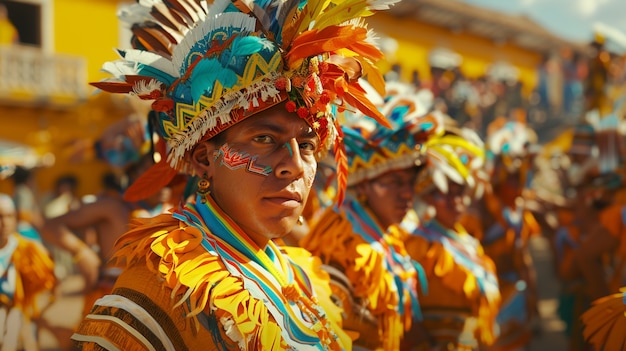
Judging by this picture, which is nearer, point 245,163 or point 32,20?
point 245,163

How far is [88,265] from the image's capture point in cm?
577

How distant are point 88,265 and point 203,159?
354 cm

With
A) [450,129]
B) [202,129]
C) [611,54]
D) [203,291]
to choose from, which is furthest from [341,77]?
[611,54]

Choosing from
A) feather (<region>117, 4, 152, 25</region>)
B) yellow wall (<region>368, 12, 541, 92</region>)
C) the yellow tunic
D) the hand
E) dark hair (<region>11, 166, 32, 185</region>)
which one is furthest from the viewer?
yellow wall (<region>368, 12, 541, 92</region>)

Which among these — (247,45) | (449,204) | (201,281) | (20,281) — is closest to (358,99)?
(247,45)

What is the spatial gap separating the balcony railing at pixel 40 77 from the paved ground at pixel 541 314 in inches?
294

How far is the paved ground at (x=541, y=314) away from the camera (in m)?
6.25

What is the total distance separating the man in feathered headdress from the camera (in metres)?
2.23

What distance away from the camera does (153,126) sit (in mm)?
3293

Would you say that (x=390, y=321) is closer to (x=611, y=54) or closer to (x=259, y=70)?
(x=259, y=70)

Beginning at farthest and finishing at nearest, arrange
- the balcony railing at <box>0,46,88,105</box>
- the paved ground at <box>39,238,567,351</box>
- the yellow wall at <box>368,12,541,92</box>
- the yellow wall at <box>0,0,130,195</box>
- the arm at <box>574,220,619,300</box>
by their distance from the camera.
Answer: the yellow wall at <box>368,12,541,92</box> < the yellow wall at <box>0,0,130,195</box> < the balcony railing at <box>0,46,88,105</box> < the paved ground at <box>39,238,567,351</box> < the arm at <box>574,220,619,300</box>

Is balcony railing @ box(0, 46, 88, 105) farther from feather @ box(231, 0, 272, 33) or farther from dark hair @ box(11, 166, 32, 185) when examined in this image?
feather @ box(231, 0, 272, 33)

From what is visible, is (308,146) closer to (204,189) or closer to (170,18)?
(204,189)

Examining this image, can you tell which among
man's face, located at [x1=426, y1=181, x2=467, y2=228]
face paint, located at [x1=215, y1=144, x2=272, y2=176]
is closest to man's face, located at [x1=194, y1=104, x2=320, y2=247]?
face paint, located at [x1=215, y1=144, x2=272, y2=176]
